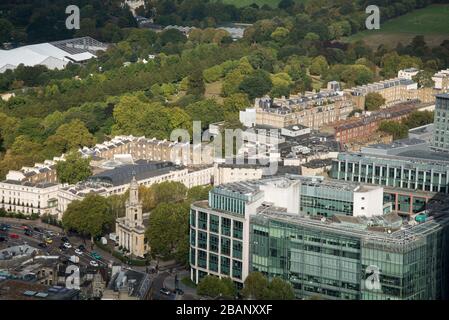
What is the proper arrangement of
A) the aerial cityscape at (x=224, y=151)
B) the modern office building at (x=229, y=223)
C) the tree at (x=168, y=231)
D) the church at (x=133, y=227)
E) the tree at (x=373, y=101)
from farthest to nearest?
1. the tree at (x=373, y=101)
2. the church at (x=133, y=227)
3. the tree at (x=168, y=231)
4. the modern office building at (x=229, y=223)
5. the aerial cityscape at (x=224, y=151)

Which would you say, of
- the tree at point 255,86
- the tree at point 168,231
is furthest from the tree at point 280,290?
the tree at point 255,86

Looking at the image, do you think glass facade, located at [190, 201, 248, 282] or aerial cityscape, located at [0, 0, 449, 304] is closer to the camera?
aerial cityscape, located at [0, 0, 449, 304]

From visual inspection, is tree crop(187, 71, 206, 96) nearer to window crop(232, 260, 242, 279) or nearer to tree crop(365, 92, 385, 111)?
tree crop(365, 92, 385, 111)

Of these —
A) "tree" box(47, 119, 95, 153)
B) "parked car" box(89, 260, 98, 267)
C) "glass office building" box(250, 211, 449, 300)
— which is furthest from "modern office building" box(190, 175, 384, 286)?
"tree" box(47, 119, 95, 153)

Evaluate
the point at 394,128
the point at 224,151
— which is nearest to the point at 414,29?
the point at 394,128

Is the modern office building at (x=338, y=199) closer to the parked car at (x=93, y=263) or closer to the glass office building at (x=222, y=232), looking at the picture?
the glass office building at (x=222, y=232)

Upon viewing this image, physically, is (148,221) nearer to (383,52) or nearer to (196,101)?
(196,101)
